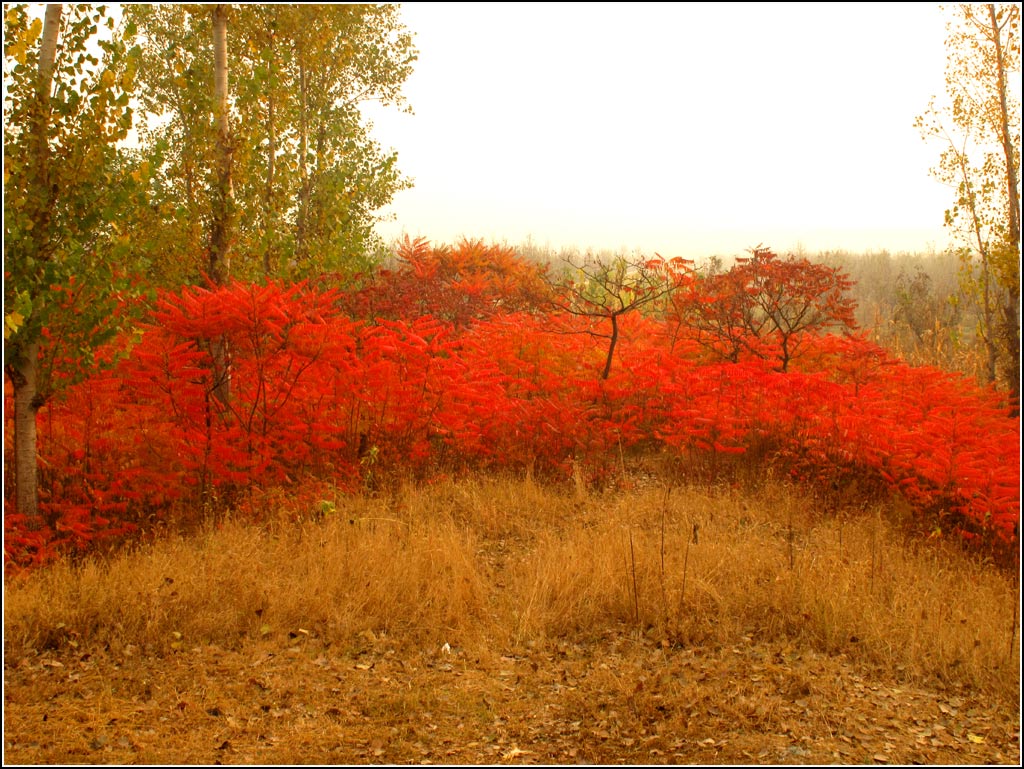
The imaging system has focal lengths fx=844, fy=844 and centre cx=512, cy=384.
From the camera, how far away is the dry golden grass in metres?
5.68

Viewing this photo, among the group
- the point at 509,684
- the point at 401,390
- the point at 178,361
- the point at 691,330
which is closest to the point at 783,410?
the point at 691,330

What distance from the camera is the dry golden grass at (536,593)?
568 centimetres

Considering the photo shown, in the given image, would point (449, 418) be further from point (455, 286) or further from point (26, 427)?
point (455, 286)

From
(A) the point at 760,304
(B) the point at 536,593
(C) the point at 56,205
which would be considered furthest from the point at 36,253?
(A) the point at 760,304

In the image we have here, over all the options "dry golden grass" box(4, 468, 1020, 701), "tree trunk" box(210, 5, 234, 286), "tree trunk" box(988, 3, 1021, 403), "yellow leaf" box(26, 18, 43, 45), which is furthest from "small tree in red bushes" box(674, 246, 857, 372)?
"yellow leaf" box(26, 18, 43, 45)

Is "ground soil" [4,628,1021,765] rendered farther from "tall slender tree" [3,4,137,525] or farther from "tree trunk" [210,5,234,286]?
"tree trunk" [210,5,234,286]

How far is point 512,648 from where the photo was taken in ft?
18.7

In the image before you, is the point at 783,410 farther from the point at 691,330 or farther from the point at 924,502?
the point at 691,330

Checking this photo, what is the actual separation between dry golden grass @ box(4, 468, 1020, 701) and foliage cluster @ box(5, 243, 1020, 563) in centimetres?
77

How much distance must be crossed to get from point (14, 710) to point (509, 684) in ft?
9.41

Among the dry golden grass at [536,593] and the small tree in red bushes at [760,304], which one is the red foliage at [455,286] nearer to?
the small tree in red bushes at [760,304]

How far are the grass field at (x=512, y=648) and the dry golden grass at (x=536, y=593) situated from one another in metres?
0.02

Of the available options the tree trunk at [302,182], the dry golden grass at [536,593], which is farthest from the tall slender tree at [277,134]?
the dry golden grass at [536,593]

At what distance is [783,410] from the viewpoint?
942 centimetres
